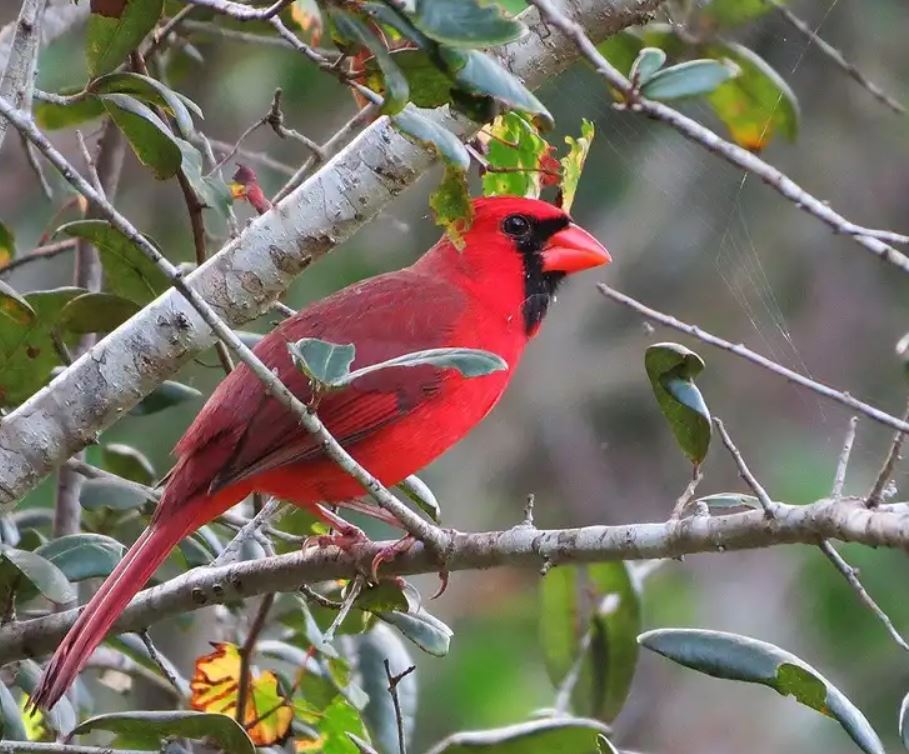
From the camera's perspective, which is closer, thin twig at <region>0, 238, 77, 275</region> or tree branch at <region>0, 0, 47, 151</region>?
tree branch at <region>0, 0, 47, 151</region>

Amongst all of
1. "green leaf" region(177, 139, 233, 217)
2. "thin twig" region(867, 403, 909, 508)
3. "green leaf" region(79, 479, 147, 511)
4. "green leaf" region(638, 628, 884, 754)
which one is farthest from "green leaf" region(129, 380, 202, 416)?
"thin twig" region(867, 403, 909, 508)

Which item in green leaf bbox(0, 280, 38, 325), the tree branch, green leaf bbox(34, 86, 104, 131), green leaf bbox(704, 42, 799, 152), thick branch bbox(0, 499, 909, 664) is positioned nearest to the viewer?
thick branch bbox(0, 499, 909, 664)

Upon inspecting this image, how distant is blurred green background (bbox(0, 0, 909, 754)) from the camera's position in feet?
14.2

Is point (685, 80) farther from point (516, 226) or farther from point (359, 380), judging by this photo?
point (516, 226)

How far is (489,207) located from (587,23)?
77cm

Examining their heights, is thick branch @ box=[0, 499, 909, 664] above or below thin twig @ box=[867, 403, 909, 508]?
below

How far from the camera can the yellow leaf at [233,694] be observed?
2402 millimetres

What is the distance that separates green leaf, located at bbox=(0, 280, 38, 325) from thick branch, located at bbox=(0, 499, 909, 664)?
0.46m

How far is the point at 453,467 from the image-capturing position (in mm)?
5355

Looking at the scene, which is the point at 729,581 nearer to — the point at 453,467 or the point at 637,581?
the point at 453,467

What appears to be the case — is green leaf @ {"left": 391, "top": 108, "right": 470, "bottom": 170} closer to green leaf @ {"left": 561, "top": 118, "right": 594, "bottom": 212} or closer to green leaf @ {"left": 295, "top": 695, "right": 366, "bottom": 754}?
green leaf @ {"left": 561, "top": 118, "right": 594, "bottom": 212}

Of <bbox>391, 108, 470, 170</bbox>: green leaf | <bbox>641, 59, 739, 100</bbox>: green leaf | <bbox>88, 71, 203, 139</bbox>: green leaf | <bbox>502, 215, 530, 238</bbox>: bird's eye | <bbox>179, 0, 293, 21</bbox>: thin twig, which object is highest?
<bbox>179, 0, 293, 21</bbox>: thin twig

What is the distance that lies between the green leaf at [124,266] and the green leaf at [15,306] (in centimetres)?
21

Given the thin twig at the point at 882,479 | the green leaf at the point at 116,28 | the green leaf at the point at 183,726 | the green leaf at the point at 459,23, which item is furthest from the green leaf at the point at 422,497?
the green leaf at the point at 459,23
